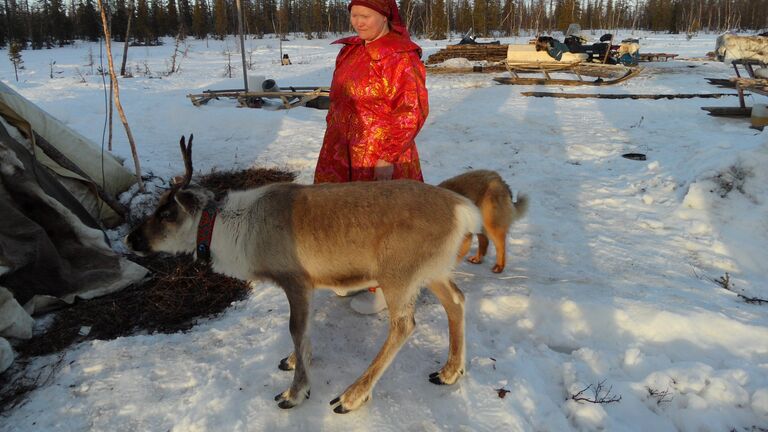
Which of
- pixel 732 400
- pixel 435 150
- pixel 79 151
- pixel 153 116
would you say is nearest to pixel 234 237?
pixel 732 400

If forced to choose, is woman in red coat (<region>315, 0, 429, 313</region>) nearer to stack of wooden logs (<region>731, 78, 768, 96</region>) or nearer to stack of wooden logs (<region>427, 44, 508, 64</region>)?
stack of wooden logs (<region>731, 78, 768, 96</region>)

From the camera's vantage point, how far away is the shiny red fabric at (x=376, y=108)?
3836 mm

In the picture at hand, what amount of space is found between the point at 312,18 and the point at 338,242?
76.6 meters

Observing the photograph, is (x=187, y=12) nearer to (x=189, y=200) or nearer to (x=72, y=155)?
(x=72, y=155)

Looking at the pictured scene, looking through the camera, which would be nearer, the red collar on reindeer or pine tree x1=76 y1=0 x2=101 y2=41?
the red collar on reindeer

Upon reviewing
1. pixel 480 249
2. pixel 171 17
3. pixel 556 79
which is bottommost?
pixel 480 249

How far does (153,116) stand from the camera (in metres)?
11.9

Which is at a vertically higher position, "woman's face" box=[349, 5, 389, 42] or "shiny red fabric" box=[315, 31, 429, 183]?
"woman's face" box=[349, 5, 389, 42]

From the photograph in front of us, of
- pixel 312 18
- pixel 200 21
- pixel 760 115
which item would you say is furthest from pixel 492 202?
pixel 312 18

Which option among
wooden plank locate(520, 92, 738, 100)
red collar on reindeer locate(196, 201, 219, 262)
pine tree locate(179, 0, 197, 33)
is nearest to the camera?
red collar on reindeer locate(196, 201, 219, 262)

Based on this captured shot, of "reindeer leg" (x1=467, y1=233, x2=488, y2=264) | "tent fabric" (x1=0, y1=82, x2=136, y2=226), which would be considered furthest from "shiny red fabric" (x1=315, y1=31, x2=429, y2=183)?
"tent fabric" (x1=0, y1=82, x2=136, y2=226)

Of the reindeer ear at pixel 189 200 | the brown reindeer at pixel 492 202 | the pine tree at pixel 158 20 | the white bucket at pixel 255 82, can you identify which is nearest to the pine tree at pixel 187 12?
the pine tree at pixel 158 20

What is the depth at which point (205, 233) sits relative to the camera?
125 inches

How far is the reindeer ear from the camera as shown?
3143 mm
